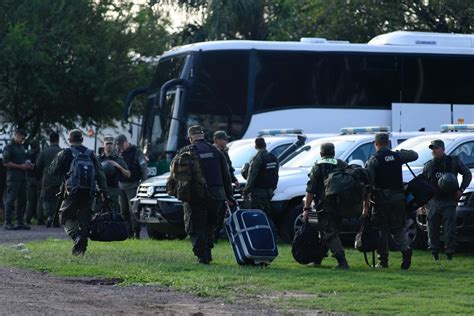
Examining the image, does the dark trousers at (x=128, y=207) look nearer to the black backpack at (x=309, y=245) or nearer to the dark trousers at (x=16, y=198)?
the dark trousers at (x=16, y=198)

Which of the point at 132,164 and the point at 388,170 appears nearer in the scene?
the point at 388,170

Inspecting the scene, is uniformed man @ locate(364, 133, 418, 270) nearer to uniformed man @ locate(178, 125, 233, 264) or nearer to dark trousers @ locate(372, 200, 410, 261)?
dark trousers @ locate(372, 200, 410, 261)

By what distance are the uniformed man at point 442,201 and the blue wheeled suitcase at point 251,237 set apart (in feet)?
8.42

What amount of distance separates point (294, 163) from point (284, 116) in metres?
7.55

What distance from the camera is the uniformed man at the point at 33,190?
2702 cm

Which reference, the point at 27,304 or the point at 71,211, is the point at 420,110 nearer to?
the point at 71,211

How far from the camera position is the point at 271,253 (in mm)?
16266

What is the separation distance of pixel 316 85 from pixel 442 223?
38.6 ft

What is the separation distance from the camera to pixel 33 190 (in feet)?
90.3

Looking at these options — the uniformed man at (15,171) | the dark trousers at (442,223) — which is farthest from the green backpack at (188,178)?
the uniformed man at (15,171)

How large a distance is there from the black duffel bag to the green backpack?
3.66 feet

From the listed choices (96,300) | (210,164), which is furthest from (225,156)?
(96,300)

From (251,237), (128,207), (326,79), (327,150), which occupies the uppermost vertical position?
(326,79)

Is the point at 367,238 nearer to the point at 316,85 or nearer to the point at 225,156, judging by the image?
the point at 225,156
